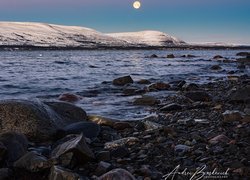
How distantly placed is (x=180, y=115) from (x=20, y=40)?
185833 millimetres

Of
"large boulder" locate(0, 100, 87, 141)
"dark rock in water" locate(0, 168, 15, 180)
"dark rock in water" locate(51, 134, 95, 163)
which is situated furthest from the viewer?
"large boulder" locate(0, 100, 87, 141)

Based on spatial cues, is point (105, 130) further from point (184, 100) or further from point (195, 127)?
point (184, 100)

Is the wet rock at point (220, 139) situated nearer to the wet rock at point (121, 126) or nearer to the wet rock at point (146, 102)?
the wet rock at point (121, 126)

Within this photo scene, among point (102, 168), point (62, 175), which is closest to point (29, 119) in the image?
point (102, 168)

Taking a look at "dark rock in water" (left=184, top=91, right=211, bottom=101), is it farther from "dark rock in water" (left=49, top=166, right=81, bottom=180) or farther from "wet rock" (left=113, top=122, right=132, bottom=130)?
"dark rock in water" (left=49, top=166, right=81, bottom=180)

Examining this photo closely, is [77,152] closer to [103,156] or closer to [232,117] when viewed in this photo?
[103,156]

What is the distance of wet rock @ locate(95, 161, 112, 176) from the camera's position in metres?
4.88

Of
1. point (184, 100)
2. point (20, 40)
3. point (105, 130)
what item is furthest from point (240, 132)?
point (20, 40)

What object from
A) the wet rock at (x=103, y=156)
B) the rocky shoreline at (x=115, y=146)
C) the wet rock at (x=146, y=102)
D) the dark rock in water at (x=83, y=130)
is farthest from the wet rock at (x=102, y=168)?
the wet rock at (x=146, y=102)

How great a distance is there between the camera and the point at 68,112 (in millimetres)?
8750

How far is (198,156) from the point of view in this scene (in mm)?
5266

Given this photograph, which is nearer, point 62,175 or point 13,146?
point 62,175

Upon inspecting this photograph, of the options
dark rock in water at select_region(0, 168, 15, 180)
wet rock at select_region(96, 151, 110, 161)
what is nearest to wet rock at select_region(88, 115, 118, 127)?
wet rock at select_region(96, 151, 110, 161)

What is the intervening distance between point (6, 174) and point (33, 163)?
404 millimetres
